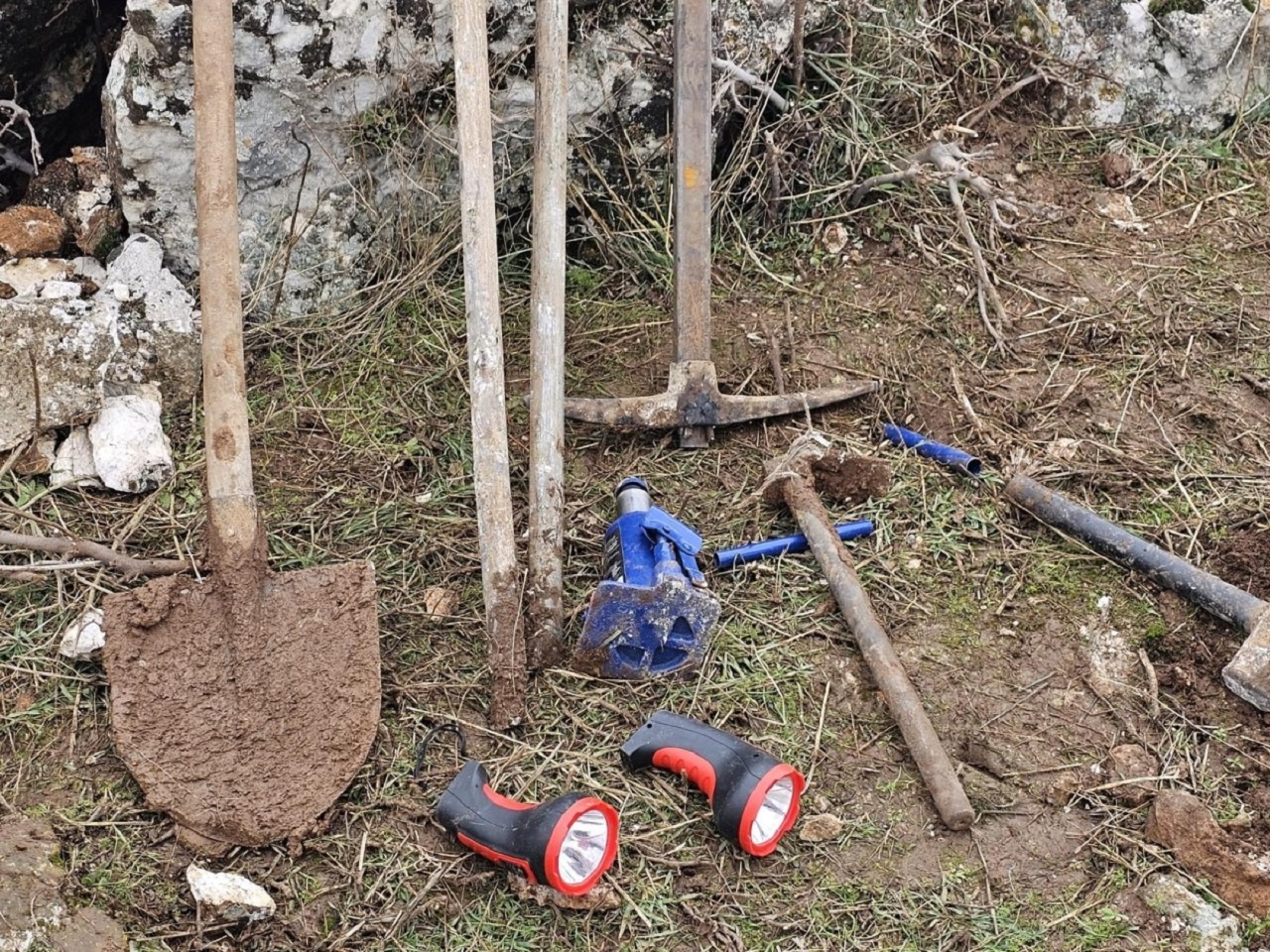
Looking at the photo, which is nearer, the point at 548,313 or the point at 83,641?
the point at 83,641

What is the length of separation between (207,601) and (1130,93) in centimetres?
352

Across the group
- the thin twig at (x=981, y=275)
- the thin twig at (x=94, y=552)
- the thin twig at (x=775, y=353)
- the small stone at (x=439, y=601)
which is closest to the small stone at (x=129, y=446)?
the thin twig at (x=94, y=552)

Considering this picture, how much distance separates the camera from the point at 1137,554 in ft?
10.1

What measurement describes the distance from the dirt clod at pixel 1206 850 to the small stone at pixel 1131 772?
0.17 feet

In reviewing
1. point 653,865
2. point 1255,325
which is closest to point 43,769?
point 653,865

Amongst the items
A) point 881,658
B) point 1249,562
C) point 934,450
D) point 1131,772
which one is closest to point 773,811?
point 881,658

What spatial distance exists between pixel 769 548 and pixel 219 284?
146 cm

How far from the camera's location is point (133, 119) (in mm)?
3416

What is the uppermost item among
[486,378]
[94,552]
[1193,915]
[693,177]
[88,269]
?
[693,177]

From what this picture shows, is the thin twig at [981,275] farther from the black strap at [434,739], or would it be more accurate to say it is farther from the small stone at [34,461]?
the small stone at [34,461]

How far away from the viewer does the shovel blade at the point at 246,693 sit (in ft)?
8.39

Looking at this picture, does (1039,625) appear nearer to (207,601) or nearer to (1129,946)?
(1129,946)

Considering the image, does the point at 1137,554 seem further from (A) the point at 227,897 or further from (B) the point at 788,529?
(A) the point at 227,897

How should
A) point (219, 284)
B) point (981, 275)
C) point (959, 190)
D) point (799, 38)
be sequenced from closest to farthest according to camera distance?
point (219, 284) < point (981, 275) < point (799, 38) < point (959, 190)
